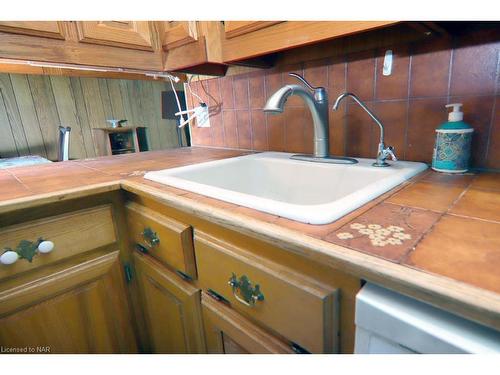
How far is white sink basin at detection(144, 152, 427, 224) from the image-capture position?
0.45 meters

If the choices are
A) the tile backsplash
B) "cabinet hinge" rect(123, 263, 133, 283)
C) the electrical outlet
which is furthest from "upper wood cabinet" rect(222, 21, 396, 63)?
"cabinet hinge" rect(123, 263, 133, 283)

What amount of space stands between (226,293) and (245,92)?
0.86m

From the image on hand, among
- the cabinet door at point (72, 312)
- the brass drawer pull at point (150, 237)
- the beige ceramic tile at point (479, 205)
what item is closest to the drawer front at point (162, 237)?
the brass drawer pull at point (150, 237)

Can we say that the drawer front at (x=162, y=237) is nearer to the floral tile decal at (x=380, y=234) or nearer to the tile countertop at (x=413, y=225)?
the tile countertop at (x=413, y=225)

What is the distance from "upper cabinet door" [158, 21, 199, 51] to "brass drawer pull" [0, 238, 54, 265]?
2.63ft

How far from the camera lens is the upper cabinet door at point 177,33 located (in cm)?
96

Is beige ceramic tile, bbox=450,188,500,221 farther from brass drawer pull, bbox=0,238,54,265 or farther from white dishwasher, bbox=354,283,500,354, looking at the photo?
brass drawer pull, bbox=0,238,54,265

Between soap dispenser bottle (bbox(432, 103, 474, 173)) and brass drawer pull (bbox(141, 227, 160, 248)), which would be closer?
soap dispenser bottle (bbox(432, 103, 474, 173))

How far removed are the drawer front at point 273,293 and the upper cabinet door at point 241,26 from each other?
0.59 m

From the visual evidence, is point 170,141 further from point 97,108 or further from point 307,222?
point 307,222

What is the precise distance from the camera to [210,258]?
57 cm

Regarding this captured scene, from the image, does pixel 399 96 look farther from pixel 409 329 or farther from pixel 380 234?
pixel 409 329
